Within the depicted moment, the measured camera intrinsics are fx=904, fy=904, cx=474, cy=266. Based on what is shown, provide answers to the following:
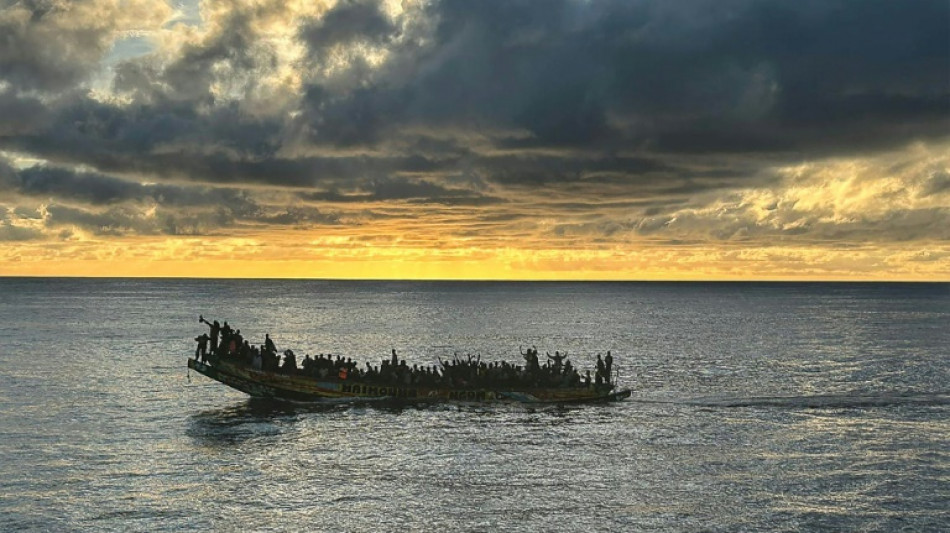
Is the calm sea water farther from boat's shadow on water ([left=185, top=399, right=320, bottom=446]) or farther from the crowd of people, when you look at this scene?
the crowd of people

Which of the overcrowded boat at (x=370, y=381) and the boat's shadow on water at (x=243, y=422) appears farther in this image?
the overcrowded boat at (x=370, y=381)

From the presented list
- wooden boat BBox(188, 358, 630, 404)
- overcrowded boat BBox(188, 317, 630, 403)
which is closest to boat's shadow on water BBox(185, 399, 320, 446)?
wooden boat BBox(188, 358, 630, 404)

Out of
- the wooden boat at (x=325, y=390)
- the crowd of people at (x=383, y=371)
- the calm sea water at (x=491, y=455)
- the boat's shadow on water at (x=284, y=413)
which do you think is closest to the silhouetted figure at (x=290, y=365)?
the crowd of people at (x=383, y=371)

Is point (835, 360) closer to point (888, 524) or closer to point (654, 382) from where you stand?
point (654, 382)

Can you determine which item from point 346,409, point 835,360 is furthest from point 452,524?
point 835,360

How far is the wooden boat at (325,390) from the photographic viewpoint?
54844 millimetres

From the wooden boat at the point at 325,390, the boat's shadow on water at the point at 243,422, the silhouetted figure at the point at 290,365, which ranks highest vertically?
the silhouetted figure at the point at 290,365

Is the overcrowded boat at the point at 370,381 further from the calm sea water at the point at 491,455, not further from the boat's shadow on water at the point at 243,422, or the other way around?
the calm sea water at the point at 491,455

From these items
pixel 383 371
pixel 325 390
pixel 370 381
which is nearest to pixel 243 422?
pixel 325 390

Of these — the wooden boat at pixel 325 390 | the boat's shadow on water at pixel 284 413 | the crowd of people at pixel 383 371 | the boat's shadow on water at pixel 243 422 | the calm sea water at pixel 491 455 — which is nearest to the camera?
the calm sea water at pixel 491 455

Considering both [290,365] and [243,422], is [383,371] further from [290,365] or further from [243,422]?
[243,422]

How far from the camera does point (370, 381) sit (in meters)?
55.4

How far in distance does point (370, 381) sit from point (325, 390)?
2772 millimetres

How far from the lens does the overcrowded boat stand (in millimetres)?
54906
